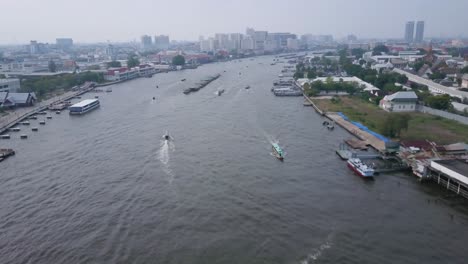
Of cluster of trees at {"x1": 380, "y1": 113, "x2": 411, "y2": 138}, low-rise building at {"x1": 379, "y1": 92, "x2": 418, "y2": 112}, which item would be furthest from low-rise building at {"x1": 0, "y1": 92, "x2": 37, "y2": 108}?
low-rise building at {"x1": 379, "y1": 92, "x2": 418, "y2": 112}

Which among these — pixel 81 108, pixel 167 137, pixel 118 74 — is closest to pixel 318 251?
pixel 167 137

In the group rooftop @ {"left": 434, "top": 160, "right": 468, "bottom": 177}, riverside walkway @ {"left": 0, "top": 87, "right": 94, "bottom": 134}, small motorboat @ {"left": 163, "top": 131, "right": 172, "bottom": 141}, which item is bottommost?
small motorboat @ {"left": 163, "top": 131, "right": 172, "bottom": 141}

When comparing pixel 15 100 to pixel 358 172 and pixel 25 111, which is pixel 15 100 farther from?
pixel 358 172

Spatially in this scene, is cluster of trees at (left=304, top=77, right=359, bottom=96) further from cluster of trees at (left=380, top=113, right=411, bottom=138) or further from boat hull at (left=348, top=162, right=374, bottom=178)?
boat hull at (left=348, top=162, right=374, bottom=178)

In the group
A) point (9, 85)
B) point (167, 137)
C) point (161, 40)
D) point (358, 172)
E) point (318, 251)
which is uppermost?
point (161, 40)

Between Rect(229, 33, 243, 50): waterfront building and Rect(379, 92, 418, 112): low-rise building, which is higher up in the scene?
Rect(229, 33, 243, 50): waterfront building

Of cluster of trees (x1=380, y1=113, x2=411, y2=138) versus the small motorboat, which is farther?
the small motorboat
